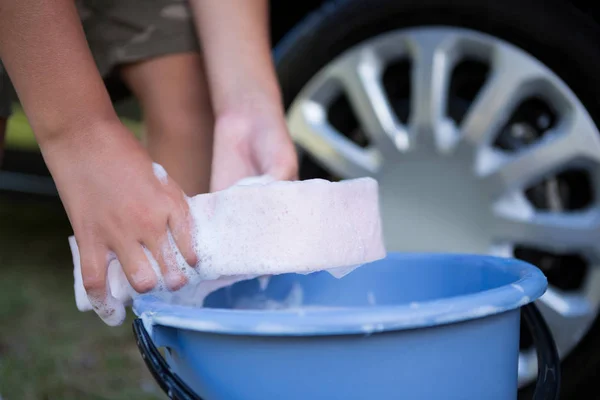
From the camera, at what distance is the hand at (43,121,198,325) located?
0.73 meters

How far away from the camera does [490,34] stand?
1339mm

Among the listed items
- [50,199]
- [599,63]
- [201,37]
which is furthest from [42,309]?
[599,63]

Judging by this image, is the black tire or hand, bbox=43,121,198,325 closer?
hand, bbox=43,121,198,325

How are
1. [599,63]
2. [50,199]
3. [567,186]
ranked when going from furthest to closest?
1. [50,199]
2. [567,186]
3. [599,63]

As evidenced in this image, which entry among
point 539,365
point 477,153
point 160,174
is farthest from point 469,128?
point 160,174

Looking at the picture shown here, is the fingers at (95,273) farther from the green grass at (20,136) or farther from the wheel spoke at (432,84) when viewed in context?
the green grass at (20,136)

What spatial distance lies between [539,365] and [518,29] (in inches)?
30.0

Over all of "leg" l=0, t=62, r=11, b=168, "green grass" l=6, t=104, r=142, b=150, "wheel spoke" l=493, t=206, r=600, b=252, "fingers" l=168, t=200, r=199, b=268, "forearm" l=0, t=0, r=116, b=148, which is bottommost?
"green grass" l=6, t=104, r=142, b=150

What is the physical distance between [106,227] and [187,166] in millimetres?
425

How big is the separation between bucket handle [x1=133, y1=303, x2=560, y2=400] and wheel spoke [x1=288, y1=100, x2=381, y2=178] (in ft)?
2.20

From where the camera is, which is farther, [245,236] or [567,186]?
[567,186]

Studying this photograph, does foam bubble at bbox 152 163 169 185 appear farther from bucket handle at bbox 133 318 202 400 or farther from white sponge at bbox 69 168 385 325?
bucket handle at bbox 133 318 202 400

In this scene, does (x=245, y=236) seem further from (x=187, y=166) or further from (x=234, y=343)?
(x=187, y=166)

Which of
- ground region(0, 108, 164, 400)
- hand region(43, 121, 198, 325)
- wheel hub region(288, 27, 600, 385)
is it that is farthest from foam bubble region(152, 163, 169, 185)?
ground region(0, 108, 164, 400)
